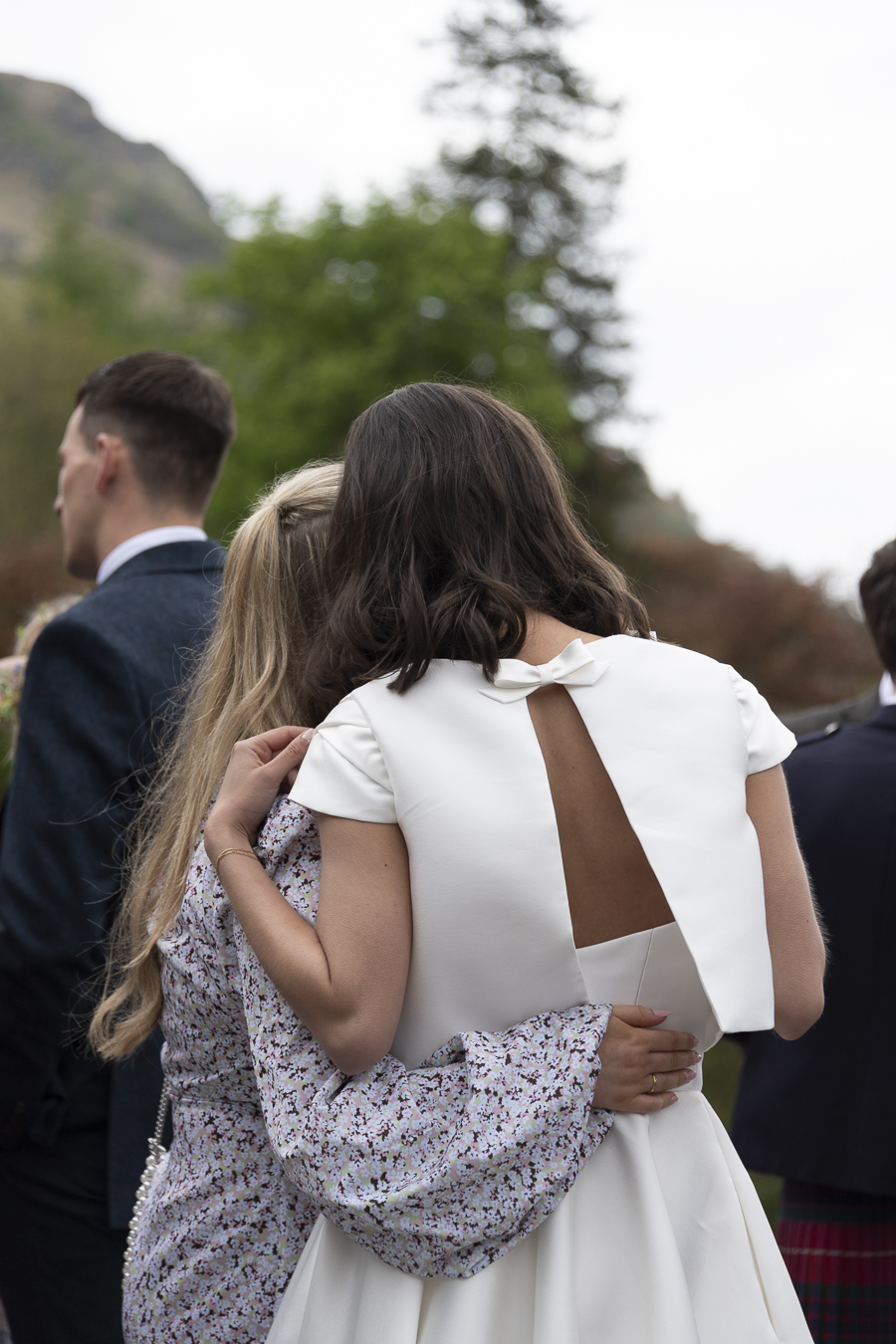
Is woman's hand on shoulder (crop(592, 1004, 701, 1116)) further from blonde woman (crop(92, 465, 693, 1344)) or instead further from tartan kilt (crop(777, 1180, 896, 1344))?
tartan kilt (crop(777, 1180, 896, 1344))

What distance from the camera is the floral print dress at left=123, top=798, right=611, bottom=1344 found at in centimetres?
151

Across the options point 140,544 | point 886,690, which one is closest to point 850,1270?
point 886,690

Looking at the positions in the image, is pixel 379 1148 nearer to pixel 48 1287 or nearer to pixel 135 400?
pixel 48 1287

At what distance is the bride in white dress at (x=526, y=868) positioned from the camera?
1.55 meters

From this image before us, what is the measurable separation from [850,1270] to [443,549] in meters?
2.16

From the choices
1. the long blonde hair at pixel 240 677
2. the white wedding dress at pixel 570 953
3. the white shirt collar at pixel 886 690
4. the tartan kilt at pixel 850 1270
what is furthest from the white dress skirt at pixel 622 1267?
the white shirt collar at pixel 886 690

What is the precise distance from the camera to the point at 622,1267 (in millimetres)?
1571

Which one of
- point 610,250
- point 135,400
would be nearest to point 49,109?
point 610,250

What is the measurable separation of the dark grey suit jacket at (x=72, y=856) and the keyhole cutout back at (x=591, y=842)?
1266 mm

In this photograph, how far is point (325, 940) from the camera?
5.12ft

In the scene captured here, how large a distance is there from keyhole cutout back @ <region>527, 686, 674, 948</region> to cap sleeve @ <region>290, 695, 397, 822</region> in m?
0.23

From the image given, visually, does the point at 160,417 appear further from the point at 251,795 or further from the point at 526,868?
the point at 526,868

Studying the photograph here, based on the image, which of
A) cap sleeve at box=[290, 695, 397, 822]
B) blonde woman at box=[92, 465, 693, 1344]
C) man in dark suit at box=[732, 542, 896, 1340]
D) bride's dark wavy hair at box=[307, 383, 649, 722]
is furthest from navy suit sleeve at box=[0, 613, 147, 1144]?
man in dark suit at box=[732, 542, 896, 1340]

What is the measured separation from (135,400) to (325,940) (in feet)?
6.69
